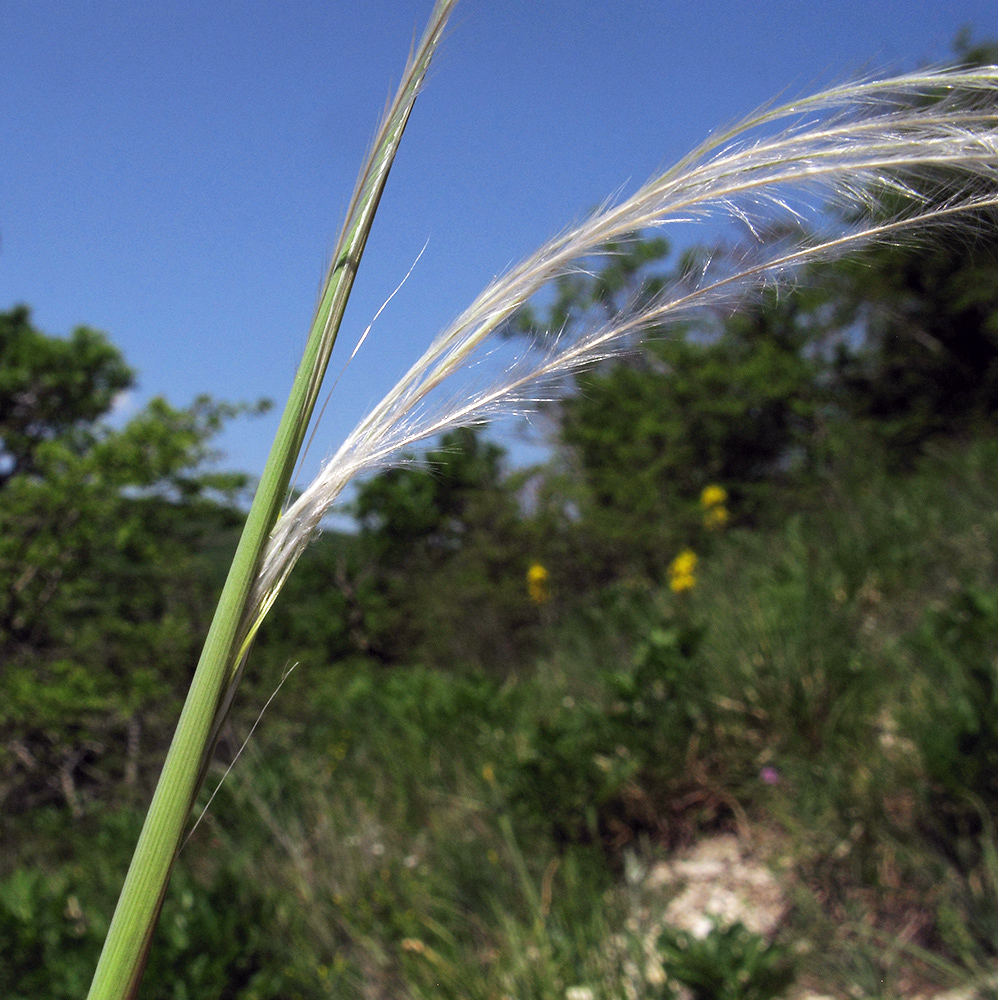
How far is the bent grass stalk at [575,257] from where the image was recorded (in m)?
0.49

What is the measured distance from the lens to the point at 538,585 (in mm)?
8742

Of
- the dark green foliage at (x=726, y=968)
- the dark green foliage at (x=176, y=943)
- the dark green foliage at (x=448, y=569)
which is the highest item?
the dark green foliage at (x=448, y=569)

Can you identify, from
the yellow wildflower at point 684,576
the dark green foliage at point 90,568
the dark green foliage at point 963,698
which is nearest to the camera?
the dark green foliage at point 963,698

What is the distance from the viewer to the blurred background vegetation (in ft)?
8.25

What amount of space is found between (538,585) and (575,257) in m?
8.26

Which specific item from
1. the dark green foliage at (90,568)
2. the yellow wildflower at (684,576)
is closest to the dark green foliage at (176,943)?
the dark green foliage at (90,568)

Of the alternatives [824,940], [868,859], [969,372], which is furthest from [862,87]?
[969,372]

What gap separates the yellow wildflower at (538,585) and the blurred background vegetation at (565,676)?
0.05 metres

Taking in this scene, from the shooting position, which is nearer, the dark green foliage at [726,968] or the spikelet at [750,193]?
the spikelet at [750,193]

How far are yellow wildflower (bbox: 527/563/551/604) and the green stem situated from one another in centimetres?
806

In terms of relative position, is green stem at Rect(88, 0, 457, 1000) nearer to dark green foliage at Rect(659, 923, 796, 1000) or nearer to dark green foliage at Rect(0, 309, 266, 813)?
dark green foliage at Rect(659, 923, 796, 1000)

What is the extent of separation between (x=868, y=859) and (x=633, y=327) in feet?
8.81

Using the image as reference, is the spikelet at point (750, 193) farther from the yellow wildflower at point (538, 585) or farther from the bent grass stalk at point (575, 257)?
the yellow wildflower at point (538, 585)

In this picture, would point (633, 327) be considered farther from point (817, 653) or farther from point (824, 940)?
point (817, 653)
